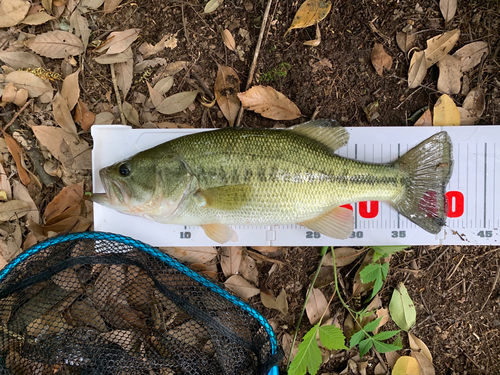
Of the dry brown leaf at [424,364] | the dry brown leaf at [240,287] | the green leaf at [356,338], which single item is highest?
the dry brown leaf at [240,287]

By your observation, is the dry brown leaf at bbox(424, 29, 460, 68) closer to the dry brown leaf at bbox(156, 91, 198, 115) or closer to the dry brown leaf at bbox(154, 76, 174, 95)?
the dry brown leaf at bbox(156, 91, 198, 115)

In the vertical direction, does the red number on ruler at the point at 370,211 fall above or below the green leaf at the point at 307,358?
above

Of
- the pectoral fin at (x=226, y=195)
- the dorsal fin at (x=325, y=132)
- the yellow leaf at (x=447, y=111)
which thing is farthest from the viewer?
the yellow leaf at (x=447, y=111)

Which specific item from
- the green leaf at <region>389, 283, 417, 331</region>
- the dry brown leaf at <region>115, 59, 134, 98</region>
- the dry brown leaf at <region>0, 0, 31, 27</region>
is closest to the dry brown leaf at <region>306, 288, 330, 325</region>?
the green leaf at <region>389, 283, 417, 331</region>

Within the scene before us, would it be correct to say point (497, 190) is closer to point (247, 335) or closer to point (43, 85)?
point (247, 335)

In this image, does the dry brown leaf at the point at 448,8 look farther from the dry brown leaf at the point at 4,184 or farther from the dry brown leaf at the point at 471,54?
the dry brown leaf at the point at 4,184

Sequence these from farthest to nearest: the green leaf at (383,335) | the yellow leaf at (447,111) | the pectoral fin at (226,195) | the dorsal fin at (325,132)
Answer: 1. the yellow leaf at (447,111)
2. the green leaf at (383,335)
3. the dorsal fin at (325,132)
4. the pectoral fin at (226,195)

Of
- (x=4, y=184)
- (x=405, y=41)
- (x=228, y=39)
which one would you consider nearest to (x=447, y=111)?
(x=405, y=41)

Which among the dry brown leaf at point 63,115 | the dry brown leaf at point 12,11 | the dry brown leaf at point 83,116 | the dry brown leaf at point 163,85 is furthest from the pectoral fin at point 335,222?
the dry brown leaf at point 12,11

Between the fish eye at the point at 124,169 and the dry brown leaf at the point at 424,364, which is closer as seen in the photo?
the fish eye at the point at 124,169
